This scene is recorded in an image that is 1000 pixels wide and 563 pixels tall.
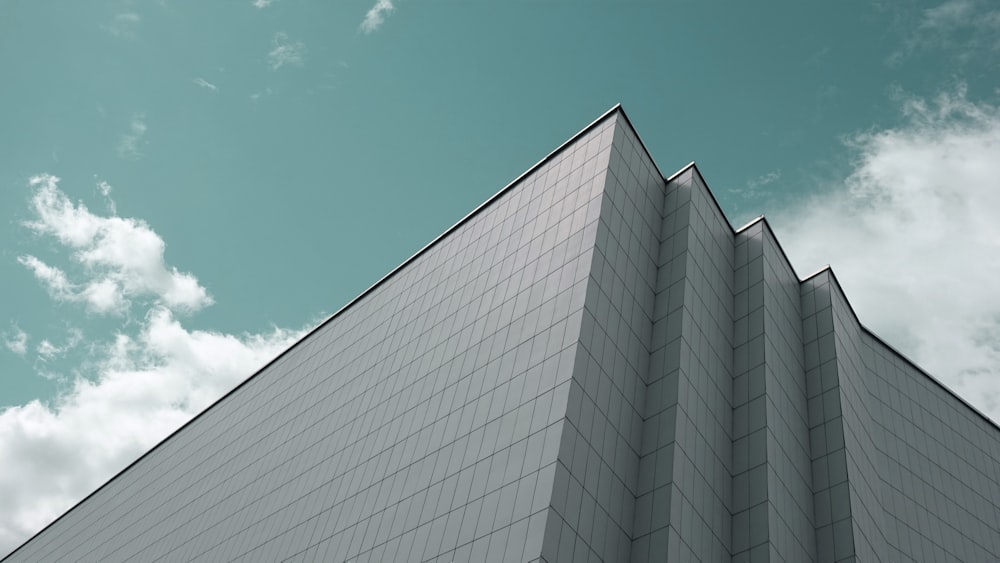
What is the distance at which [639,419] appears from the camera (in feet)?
124

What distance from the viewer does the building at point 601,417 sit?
3428 cm

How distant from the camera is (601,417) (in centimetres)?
3559

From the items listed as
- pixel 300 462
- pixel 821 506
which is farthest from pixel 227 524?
pixel 821 506

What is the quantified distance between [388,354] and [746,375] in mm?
21219

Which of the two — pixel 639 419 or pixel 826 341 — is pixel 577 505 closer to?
pixel 639 419

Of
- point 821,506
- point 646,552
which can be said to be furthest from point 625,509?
point 821,506

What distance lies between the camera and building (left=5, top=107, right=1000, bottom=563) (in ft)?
112

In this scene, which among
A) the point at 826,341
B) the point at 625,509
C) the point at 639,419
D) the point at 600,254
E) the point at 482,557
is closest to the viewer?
the point at 482,557

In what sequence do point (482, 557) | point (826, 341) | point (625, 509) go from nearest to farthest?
1. point (482, 557)
2. point (625, 509)
3. point (826, 341)

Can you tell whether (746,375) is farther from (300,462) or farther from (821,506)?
(300,462)

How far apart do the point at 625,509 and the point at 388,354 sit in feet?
71.9

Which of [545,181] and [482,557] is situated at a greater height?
[545,181]

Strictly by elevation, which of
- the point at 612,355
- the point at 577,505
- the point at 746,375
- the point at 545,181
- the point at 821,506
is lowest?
the point at 577,505

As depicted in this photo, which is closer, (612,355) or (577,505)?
(577,505)
